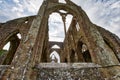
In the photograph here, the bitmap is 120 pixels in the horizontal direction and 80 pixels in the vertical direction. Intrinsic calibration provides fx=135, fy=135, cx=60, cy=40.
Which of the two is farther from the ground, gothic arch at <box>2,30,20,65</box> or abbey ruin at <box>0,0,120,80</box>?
gothic arch at <box>2,30,20,65</box>

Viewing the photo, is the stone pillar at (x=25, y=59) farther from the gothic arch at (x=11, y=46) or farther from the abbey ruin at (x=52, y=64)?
the gothic arch at (x=11, y=46)

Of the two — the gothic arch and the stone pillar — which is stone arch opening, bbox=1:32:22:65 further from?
the stone pillar

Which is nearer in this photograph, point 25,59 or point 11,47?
point 25,59

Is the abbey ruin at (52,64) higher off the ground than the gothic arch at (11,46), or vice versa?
the gothic arch at (11,46)

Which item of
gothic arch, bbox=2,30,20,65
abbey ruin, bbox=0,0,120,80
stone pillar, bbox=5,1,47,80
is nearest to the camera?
stone pillar, bbox=5,1,47,80

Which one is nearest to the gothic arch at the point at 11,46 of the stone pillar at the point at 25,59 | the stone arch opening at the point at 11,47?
the stone arch opening at the point at 11,47

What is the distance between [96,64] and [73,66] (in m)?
0.84

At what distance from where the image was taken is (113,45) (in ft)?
32.9

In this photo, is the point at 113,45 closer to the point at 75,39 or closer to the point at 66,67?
the point at 75,39

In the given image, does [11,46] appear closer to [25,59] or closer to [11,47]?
[11,47]

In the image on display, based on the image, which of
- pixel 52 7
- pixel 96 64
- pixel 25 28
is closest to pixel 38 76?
pixel 96 64

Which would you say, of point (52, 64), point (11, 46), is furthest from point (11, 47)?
point (52, 64)

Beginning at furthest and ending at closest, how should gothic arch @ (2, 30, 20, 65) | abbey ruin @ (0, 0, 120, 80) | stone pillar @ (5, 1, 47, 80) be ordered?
gothic arch @ (2, 30, 20, 65), abbey ruin @ (0, 0, 120, 80), stone pillar @ (5, 1, 47, 80)

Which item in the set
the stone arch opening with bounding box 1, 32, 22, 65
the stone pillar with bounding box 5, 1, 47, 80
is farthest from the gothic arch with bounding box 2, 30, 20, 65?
the stone pillar with bounding box 5, 1, 47, 80
